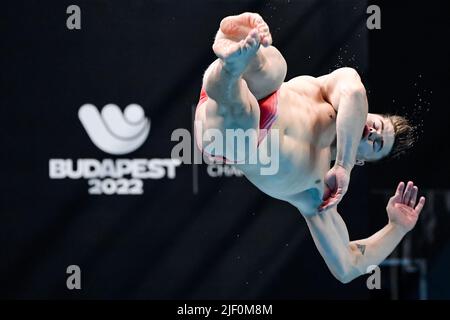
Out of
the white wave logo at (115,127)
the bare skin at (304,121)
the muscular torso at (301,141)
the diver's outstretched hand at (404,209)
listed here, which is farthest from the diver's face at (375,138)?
the white wave logo at (115,127)

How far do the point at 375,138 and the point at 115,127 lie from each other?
2191 millimetres

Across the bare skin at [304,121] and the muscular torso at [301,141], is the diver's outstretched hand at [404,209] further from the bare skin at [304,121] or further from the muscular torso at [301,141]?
the muscular torso at [301,141]

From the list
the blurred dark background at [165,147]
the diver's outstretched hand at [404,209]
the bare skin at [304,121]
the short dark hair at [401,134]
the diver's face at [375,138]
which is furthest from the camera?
the blurred dark background at [165,147]

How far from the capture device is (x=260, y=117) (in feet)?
9.37

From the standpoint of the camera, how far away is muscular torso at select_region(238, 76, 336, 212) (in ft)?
9.73

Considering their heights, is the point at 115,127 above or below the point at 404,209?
above

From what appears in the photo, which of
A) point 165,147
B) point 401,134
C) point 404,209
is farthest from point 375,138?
point 165,147

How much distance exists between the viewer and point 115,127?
4.89 metres

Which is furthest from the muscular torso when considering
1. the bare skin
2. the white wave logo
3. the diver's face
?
the white wave logo

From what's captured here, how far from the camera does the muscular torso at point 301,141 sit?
2967mm

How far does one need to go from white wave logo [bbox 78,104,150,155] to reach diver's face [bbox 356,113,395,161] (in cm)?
204

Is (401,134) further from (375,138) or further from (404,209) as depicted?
(404,209)

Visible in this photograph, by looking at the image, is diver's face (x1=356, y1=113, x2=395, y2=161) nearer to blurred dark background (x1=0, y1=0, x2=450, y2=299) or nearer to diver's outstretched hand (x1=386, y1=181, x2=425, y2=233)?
diver's outstretched hand (x1=386, y1=181, x2=425, y2=233)
